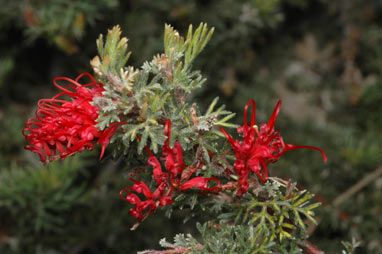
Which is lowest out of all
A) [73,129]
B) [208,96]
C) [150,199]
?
[150,199]

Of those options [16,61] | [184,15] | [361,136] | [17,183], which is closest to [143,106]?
[17,183]

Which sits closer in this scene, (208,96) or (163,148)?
(163,148)

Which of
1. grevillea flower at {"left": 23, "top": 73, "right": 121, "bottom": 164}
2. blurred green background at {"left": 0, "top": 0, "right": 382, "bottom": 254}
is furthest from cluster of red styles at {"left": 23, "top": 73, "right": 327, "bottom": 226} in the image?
blurred green background at {"left": 0, "top": 0, "right": 382, "bottom": 254}

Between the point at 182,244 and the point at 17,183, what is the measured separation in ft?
2.48

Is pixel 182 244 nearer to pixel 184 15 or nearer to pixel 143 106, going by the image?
pixel 143 106

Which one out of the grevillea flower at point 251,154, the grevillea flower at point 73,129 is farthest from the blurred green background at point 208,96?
the grevillea flower at point 251,154

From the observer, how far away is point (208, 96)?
1598 mm

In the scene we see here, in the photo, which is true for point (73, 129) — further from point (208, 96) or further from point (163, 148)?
point (208, 96)

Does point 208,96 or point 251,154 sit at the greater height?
point 208,96

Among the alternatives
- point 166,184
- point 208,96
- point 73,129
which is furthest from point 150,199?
point 208,96

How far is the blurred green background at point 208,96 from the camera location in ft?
4.25

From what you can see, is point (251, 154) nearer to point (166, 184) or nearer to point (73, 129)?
point (166, 184)

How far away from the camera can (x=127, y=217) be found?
4.79ft

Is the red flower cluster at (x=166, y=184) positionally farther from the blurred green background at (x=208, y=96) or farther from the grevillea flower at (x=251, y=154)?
the blurred green background at (x=208, y=96)
